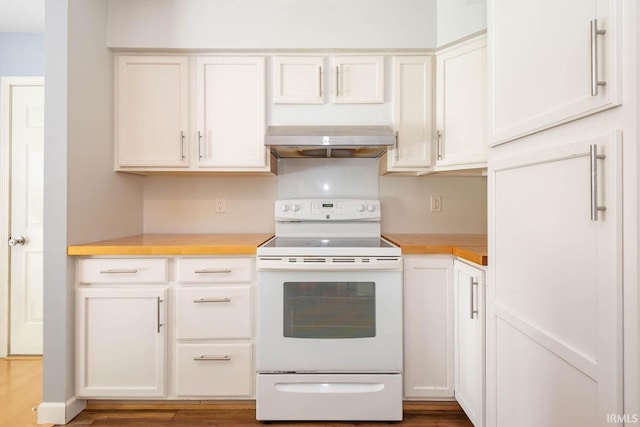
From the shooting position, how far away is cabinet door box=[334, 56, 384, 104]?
2.14 meters

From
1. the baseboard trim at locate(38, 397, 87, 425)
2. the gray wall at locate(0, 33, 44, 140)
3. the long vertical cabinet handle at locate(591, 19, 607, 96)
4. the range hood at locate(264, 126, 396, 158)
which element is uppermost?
the gray wall at locate(0, 33, 44, 140)

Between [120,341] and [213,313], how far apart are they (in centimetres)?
51

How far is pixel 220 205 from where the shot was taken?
8.23ft

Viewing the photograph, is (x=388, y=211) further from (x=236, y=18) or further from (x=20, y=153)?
(x=20, y=153)

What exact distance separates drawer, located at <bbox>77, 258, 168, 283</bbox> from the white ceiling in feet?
5.77

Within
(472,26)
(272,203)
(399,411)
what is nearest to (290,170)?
(272,203)

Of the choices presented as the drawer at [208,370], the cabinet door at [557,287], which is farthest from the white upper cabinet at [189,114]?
the cabinet door at [557,287]

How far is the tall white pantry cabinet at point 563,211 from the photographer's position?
71 centimetres

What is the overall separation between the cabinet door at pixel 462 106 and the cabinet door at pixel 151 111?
1593mm

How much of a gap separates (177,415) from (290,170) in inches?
64.7

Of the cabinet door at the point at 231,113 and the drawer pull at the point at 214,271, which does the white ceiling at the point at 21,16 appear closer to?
the cabinet door at the point at 231,113

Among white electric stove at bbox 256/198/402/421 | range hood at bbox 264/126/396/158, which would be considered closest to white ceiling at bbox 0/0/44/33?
range hood at bbox 264/126/396/158

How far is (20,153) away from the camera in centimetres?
251

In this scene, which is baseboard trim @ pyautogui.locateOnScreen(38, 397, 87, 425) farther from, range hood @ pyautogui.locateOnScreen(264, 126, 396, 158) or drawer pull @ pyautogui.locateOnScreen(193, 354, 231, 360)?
range hood @ pyautogui.locateOnScreen(264, 126, 396, 158)
